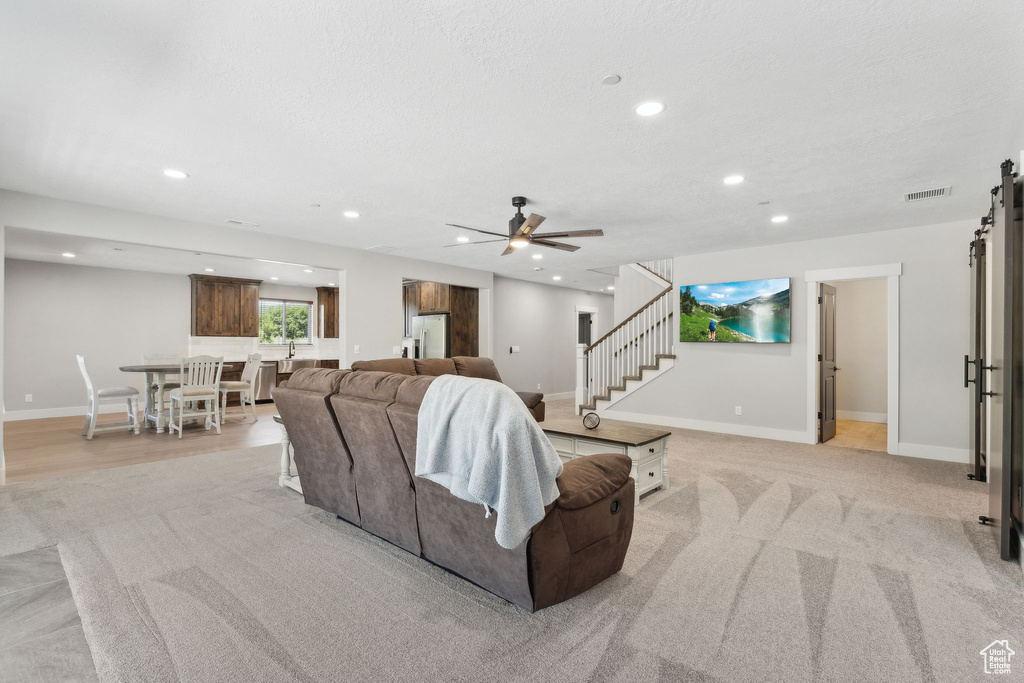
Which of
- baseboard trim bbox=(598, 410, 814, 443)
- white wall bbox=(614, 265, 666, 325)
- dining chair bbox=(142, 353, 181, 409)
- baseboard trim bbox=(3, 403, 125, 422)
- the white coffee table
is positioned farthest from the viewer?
white wall bbox=(614, 265, 666, 325)

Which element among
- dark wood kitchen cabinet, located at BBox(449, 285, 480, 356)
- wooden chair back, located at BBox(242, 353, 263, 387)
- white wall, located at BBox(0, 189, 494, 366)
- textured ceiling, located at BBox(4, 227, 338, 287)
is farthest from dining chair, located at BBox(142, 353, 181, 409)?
dark wood kitchen cabinet, located at BBox(449, 285, 480, 356)

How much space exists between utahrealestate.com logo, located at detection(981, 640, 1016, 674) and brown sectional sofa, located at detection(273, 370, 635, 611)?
136cm

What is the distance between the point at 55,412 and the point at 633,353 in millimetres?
9152

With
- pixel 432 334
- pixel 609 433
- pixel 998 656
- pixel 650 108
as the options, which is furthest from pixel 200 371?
pixel 998 656

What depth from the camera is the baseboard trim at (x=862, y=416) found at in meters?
7.31

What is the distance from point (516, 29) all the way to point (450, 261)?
5748 millimetres

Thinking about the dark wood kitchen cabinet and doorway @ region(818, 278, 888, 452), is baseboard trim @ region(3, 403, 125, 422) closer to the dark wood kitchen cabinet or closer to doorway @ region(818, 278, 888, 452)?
the dark wood kitchen cabinet

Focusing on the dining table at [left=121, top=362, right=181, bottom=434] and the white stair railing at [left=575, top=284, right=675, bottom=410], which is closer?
the dining table at [left=121, top=362, right=181, bottom=434]

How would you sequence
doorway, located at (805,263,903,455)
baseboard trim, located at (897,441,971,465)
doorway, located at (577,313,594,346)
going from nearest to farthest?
baseboard trim, located at (897,441,971,465) → doorway, located at (805,263,903,455) → doorway, located at (577,313,594,346)

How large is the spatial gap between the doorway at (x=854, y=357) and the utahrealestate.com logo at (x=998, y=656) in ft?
12.9

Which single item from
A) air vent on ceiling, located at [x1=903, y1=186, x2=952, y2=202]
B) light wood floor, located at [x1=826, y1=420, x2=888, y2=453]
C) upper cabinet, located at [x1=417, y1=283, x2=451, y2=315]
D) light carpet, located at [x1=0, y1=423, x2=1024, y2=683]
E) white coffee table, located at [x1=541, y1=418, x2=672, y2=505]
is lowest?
light wood floor, located at [x1=826, y1=420, x2=888, y2=453]

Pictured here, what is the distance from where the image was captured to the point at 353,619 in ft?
6.88

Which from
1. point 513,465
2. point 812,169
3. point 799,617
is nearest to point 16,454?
point 513,465

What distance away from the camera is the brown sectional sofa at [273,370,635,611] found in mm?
2096
